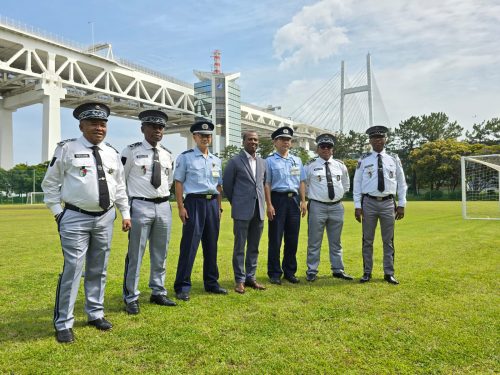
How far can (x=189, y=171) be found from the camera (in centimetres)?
484

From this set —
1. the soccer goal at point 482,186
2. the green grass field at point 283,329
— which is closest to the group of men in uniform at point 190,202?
the green grass field at point 283,329

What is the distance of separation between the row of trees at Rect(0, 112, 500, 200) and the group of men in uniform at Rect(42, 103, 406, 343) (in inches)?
1303

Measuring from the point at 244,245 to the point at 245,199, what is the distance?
620mm

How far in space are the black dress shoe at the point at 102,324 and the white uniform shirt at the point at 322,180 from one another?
3302 mm

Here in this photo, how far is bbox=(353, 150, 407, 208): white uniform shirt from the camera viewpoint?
5.59m

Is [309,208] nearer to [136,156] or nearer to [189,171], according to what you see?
[189,171]

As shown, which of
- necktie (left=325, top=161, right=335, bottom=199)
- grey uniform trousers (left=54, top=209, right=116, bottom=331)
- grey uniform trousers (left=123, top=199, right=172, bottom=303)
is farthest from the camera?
necktie (left=325, top=161, right=335, bottom=199)

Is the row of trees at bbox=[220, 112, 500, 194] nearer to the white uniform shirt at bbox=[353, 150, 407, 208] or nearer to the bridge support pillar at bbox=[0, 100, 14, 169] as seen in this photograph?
the bridge support pillar at bbox=[0, 100, 14, 169]

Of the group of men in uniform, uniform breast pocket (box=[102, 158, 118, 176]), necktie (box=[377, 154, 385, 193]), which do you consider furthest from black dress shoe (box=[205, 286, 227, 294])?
necktie (box=[377, 154, 385, 193])

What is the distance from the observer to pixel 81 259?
12.0 feet

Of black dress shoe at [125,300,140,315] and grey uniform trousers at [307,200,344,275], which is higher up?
grey uniform trousers at [307,200,344,275]

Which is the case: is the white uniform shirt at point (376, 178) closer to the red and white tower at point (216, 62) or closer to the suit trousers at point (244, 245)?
the suit trousers at point (244, 245)

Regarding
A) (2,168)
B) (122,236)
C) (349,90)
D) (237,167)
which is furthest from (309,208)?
(349,90)

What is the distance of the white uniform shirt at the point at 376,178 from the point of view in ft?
18.4
